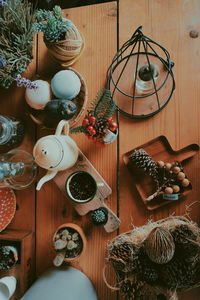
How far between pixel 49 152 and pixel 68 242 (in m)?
0.29

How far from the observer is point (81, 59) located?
1054mm

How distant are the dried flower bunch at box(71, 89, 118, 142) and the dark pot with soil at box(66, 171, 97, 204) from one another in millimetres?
127

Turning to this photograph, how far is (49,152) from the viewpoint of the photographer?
85cm

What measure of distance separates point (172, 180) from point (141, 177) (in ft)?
0.31

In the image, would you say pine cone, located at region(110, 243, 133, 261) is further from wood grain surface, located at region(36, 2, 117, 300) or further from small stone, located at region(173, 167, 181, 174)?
small stone, located at region(173, 167, 181, 174)

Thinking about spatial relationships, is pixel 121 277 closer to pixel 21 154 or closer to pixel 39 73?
pixel 21 154

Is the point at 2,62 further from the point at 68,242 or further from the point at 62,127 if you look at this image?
the point at 68,242

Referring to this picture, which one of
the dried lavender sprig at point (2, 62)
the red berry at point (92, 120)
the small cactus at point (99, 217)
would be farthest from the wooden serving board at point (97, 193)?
the dried lavender sprig at point (2, 62)

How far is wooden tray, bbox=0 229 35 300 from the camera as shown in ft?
3.21

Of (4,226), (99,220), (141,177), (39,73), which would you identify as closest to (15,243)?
(4,226)

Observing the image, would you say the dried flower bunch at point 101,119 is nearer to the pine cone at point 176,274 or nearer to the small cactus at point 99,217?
the small cactus at point 99,217

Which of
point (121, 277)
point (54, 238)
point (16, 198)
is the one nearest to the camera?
point (121, 277)

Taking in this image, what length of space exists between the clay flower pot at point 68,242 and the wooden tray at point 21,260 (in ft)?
0.33

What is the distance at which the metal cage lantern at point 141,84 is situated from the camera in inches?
39.3
